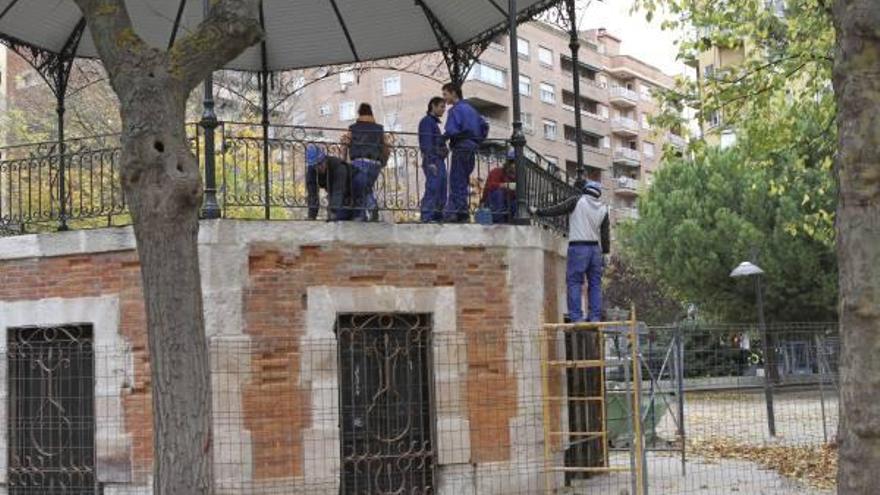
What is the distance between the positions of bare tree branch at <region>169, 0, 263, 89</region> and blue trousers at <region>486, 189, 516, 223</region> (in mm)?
4825

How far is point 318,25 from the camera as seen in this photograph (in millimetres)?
14648

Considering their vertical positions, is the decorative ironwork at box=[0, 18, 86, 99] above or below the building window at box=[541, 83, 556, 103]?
below

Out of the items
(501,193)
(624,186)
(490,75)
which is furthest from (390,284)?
(624,186)

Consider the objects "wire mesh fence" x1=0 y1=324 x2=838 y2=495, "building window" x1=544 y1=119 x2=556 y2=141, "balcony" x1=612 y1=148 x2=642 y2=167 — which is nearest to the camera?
"wire mesh fence" x1=0 y1=324 x2=838 y2=495

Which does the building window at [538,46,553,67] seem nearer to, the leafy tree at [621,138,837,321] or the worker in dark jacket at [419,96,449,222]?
the leafy tree at [621,138,837,321]

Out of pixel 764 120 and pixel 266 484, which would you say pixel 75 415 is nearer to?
pixel 266 484

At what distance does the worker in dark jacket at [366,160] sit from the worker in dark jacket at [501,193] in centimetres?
119

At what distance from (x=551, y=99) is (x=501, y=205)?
197 feet

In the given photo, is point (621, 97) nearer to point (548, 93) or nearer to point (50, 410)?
point (548, 93)

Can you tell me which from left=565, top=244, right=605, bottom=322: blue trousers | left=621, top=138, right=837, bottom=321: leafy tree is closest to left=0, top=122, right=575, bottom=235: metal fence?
left=565, top=244, right=605, bottom=322: blue trousers

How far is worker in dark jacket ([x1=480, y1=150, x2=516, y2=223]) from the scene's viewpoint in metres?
11.1

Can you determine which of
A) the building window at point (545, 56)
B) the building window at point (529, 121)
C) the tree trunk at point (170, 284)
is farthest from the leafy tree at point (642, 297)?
the tree trunk at point (170, 284)

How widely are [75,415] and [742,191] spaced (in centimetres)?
2668

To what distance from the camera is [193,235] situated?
6.43 m
